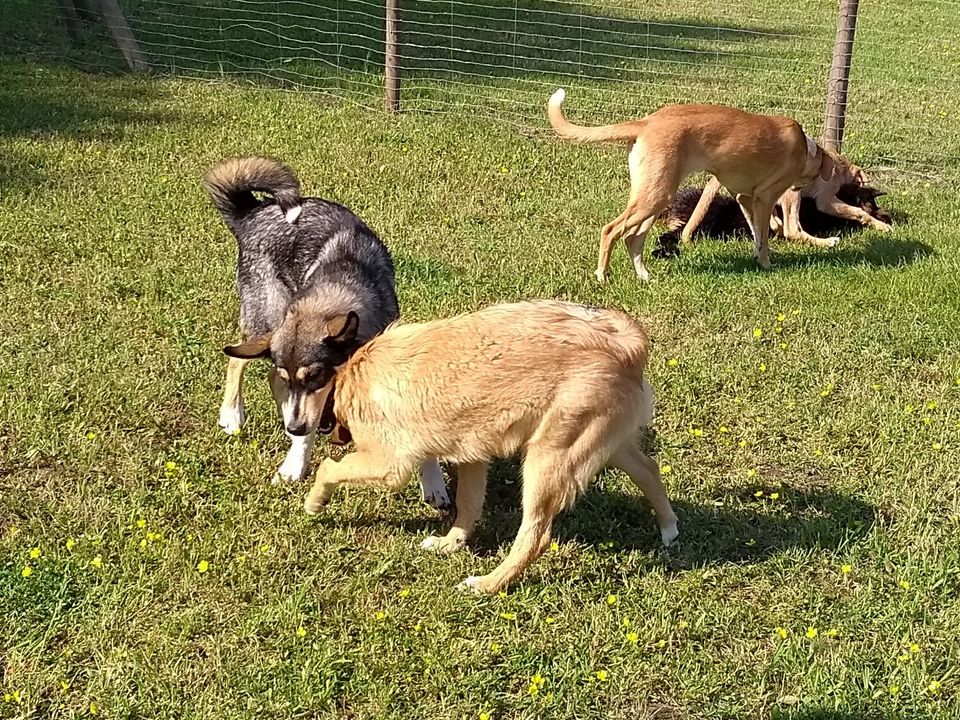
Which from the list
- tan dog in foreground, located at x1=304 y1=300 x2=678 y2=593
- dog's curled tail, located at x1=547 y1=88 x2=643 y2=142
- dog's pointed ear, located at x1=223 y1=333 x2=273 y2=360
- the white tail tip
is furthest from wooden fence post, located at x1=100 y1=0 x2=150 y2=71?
tan dog in foreground, located at x1=304 y1=300 x2=678 y2=593

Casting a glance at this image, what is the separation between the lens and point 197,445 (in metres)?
4.90

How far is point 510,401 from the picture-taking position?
12.4ft

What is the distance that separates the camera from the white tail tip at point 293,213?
5.05 meters

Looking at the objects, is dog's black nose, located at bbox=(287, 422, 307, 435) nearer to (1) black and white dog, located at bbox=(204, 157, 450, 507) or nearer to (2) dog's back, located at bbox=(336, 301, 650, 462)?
(1) black and white dog, located at bbox=(204, 157, 450, 507)

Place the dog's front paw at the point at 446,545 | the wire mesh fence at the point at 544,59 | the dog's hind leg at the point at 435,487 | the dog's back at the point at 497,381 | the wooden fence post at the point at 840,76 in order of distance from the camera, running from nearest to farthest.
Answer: the dog's back at the point at 497,381, the dog's front paw at the point at 446,545, the dog's hind leg at the point at 435,487, the wooden fence post at the point at 840,76, the wire mesh fence at the point at 544,59

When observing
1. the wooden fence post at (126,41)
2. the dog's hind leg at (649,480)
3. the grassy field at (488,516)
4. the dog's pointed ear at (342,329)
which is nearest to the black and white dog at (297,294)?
the dog's pointed ear at (342,329)

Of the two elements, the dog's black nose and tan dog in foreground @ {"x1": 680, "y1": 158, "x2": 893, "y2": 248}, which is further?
tan dog in foreground @ {"x1": 680, "y1": 158, "x2": 893, "y2": 248}

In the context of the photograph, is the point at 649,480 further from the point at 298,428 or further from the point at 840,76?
the point at 840,76

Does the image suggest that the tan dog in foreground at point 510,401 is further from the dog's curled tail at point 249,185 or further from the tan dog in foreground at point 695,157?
the tan dog in foreground at point 695,157

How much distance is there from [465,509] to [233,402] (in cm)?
145

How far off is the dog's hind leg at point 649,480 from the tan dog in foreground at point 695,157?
2.96 metres

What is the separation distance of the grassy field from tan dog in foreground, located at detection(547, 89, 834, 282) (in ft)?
1.06

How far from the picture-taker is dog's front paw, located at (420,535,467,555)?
4.25 metres

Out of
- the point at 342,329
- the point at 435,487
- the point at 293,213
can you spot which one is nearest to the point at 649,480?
the point at 435,487
